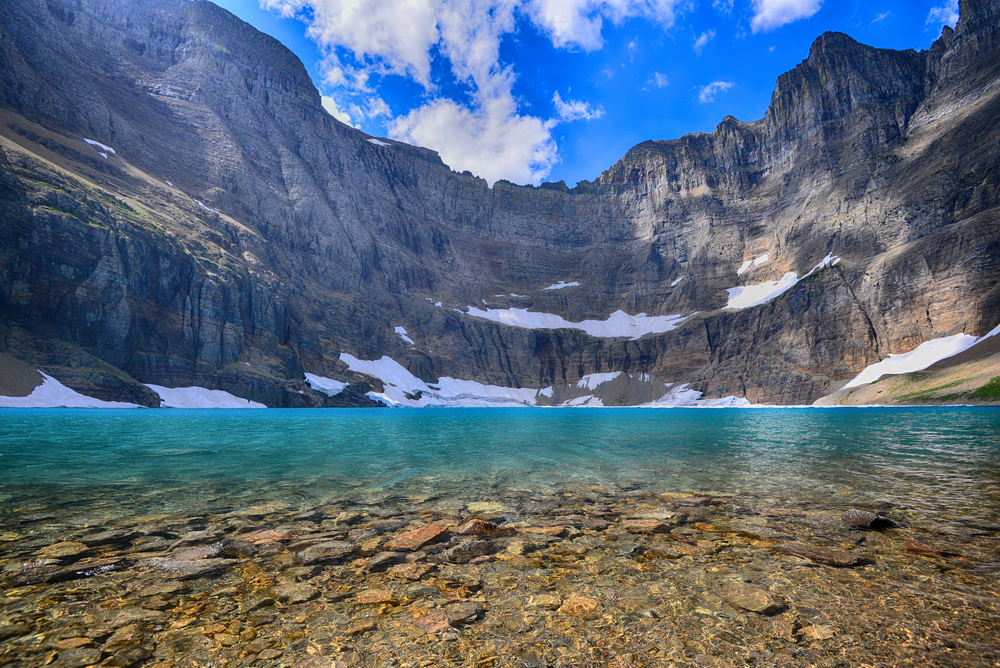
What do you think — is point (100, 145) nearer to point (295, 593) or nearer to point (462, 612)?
point (295, 593)

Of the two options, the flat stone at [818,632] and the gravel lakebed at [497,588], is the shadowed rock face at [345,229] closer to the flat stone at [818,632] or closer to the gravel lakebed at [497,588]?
the gravel lakebed at [497,588]

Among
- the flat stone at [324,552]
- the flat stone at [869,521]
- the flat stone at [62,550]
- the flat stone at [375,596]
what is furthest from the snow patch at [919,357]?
the flat stone at [62,550]

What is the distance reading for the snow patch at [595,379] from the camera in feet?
591

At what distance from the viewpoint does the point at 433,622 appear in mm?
5020

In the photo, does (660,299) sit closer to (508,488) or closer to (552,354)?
(552,354)

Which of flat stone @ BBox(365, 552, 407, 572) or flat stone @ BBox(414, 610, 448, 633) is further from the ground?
flat stone @ BBox(414, 610, 448, 633)

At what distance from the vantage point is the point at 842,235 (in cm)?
14275

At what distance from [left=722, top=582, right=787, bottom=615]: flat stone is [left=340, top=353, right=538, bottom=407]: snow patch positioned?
129 m

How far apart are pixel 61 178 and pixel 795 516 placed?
129 metres

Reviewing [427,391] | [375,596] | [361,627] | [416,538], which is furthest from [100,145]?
[361,627]

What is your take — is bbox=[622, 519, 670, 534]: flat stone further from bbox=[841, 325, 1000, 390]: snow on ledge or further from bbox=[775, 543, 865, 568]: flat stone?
bbox=[841, 325, 1000, 390]: snow on ledge

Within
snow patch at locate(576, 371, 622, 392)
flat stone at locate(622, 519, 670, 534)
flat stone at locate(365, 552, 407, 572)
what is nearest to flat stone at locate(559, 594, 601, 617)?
flat stone at locate(365, 552, 407, 572)

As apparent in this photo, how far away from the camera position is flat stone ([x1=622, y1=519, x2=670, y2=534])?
875 centimetres

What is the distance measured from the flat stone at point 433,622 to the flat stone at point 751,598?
137 inches
